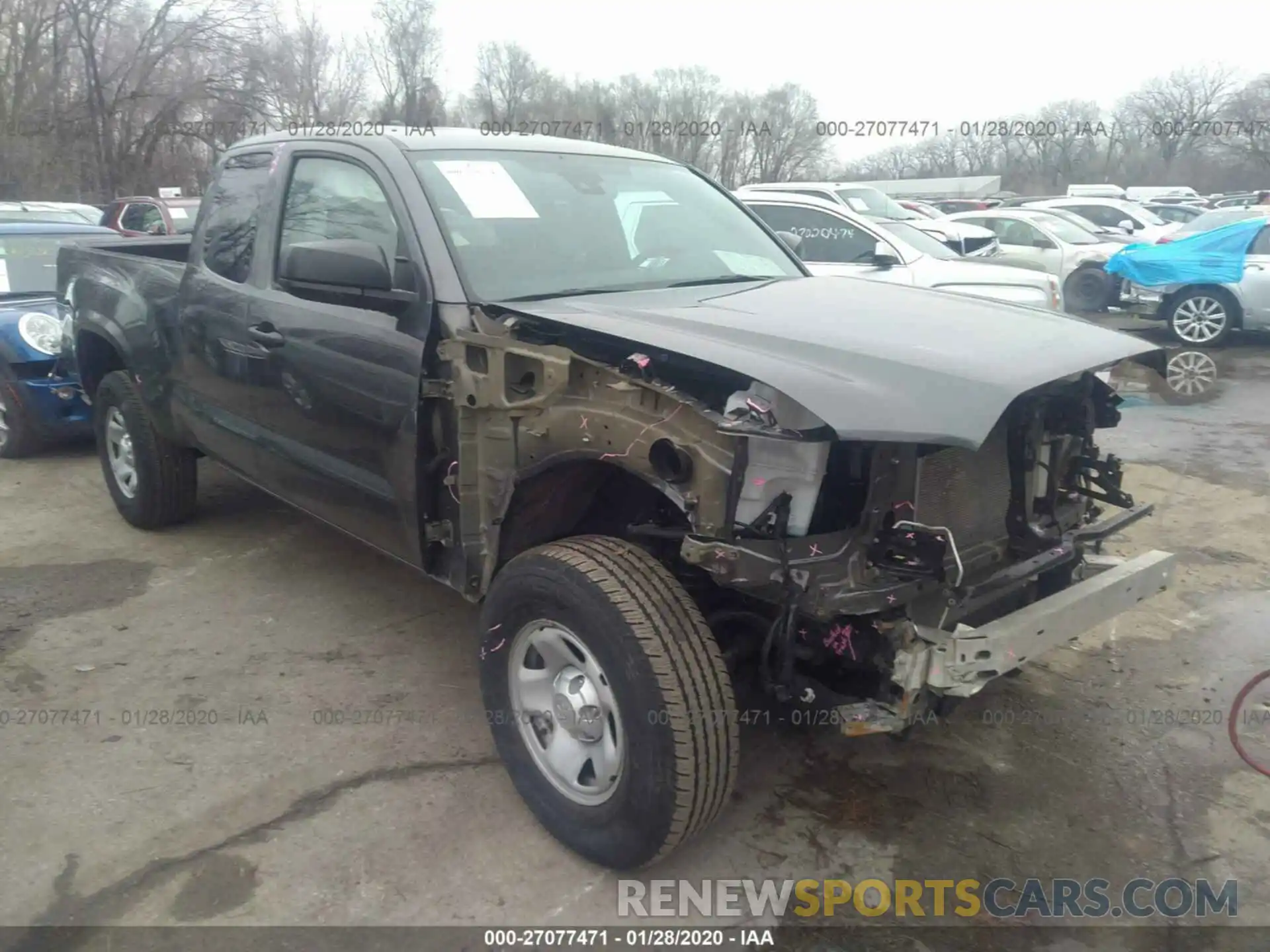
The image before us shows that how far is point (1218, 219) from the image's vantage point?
1393 cm

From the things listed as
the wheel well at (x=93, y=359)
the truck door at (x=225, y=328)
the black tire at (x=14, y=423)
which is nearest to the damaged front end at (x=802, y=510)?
the truck door at (x=225, y=328)

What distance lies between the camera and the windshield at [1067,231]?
47.9 feet

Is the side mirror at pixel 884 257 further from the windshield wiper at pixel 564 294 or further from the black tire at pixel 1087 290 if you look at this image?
the black tire at pixel 1087 290

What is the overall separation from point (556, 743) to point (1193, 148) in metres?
56.9

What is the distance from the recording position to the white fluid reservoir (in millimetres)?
2377

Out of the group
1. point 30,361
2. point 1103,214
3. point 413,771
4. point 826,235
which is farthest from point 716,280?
point 1103,214

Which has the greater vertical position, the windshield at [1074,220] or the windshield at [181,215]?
the windshield at [1074,220]

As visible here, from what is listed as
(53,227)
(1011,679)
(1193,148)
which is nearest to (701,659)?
(1011,679)

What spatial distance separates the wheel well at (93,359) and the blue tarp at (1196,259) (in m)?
11.3

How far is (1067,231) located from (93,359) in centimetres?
1378

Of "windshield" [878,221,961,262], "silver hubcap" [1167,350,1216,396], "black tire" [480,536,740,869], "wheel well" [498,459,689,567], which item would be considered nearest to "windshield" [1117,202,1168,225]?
"silver hubcap" [1167,350,1216,396]

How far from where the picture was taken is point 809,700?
267 cm

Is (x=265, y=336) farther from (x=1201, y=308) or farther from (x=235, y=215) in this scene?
(x=1201, y=308)

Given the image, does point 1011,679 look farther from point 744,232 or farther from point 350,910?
point 350,910
